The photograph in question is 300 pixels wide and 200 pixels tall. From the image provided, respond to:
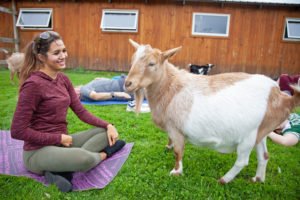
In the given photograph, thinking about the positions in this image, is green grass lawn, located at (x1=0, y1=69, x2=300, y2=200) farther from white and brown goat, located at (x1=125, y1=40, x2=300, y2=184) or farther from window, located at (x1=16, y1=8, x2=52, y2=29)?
window, located at (x1=16, y1=8, x2=52, y2=29)

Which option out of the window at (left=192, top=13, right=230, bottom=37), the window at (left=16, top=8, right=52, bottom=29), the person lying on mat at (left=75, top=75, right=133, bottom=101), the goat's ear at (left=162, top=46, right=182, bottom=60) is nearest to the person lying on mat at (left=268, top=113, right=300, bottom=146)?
the goat's ear at (left=162, top=46, right=182, bottom=60)

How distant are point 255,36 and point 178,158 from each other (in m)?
10.5

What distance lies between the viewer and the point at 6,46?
42.9ft

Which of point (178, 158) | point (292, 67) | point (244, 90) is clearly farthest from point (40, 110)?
point (292, 67)

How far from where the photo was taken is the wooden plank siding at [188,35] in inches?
447

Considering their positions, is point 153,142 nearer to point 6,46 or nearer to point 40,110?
point 40,110

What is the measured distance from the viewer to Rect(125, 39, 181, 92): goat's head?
262 cm

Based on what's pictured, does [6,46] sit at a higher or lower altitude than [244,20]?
lower

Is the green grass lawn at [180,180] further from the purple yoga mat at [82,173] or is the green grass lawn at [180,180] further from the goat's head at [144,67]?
the goat's head at [144,67]

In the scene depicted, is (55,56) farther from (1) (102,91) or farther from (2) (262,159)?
(1) (102,91)

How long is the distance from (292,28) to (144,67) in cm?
1124

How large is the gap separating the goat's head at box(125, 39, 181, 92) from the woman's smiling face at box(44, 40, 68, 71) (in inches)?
28.5

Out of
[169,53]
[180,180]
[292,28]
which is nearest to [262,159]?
[180,180]

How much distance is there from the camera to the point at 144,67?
266cm
